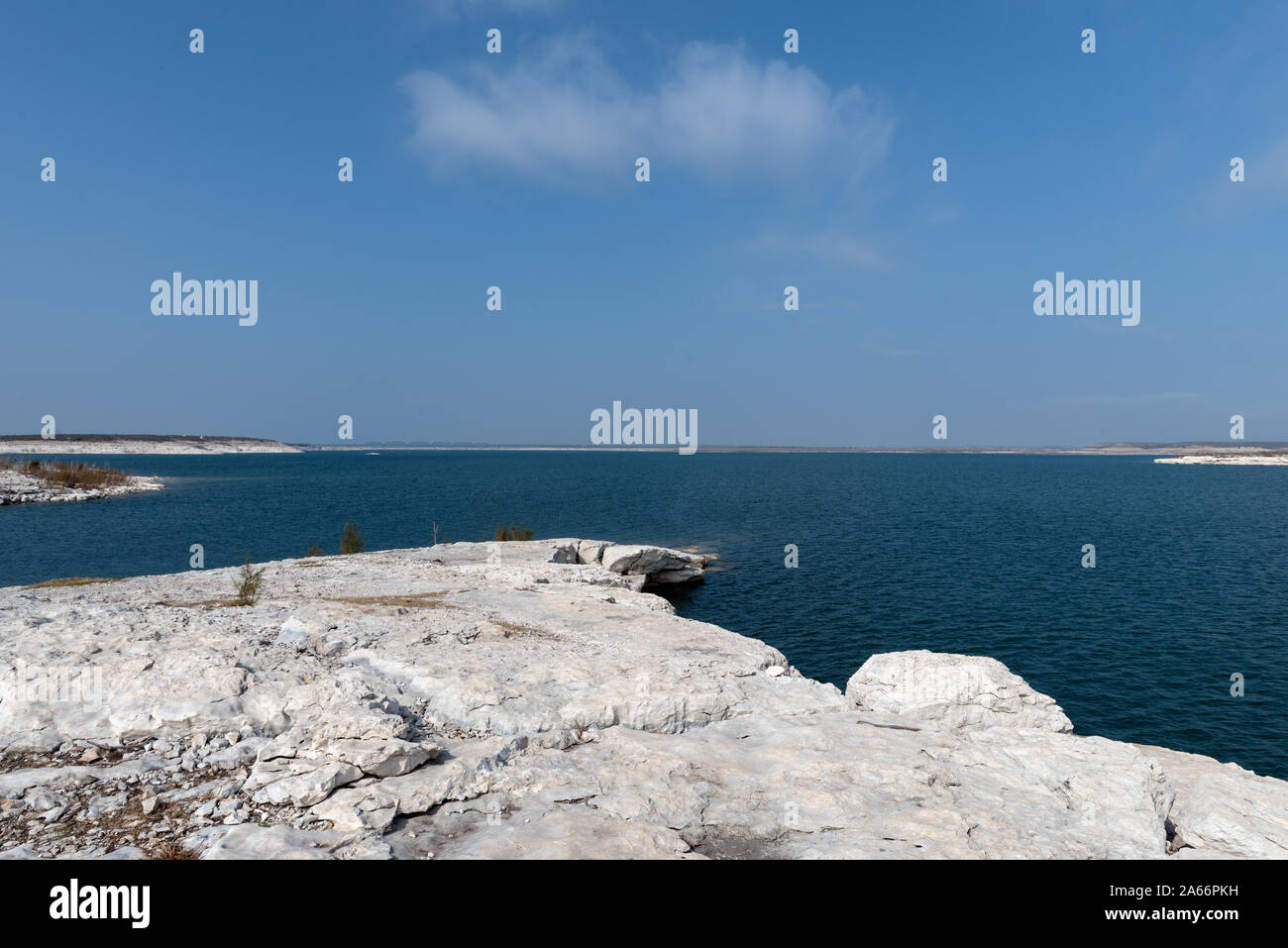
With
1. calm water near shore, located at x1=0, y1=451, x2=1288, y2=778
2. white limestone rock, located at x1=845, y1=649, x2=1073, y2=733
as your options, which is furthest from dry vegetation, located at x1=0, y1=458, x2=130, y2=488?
white limestone rock, located at x1=845, y1=649, x2=1073, y2=733

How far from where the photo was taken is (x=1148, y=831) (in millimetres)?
9891

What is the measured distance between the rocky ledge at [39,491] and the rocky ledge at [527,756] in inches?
3695

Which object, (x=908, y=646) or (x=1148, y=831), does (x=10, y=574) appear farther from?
(x=1148, y=831)

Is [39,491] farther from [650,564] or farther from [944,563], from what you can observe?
[944,563]

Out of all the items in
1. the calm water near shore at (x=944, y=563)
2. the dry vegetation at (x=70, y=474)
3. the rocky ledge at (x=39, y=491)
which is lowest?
the calm water near shore at (x=944, y=563)

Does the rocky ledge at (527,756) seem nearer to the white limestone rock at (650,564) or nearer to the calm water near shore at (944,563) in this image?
the calm water near shore at (944,563)

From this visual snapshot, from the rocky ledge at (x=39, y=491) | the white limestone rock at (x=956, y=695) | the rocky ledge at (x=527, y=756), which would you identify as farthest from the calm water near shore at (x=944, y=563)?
the rocky ledge at (x=527, y=756)

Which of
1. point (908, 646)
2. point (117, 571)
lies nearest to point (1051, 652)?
point (908, 646)

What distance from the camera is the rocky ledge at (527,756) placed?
8.59 m

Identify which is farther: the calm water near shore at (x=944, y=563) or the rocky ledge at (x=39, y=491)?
the rocky ledge at (x=39, y=491)

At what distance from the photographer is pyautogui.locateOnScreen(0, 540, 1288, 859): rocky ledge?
8.59m

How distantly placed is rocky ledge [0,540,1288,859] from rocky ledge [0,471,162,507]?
93.9 metres

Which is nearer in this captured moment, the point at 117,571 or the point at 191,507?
the point at 117,571
